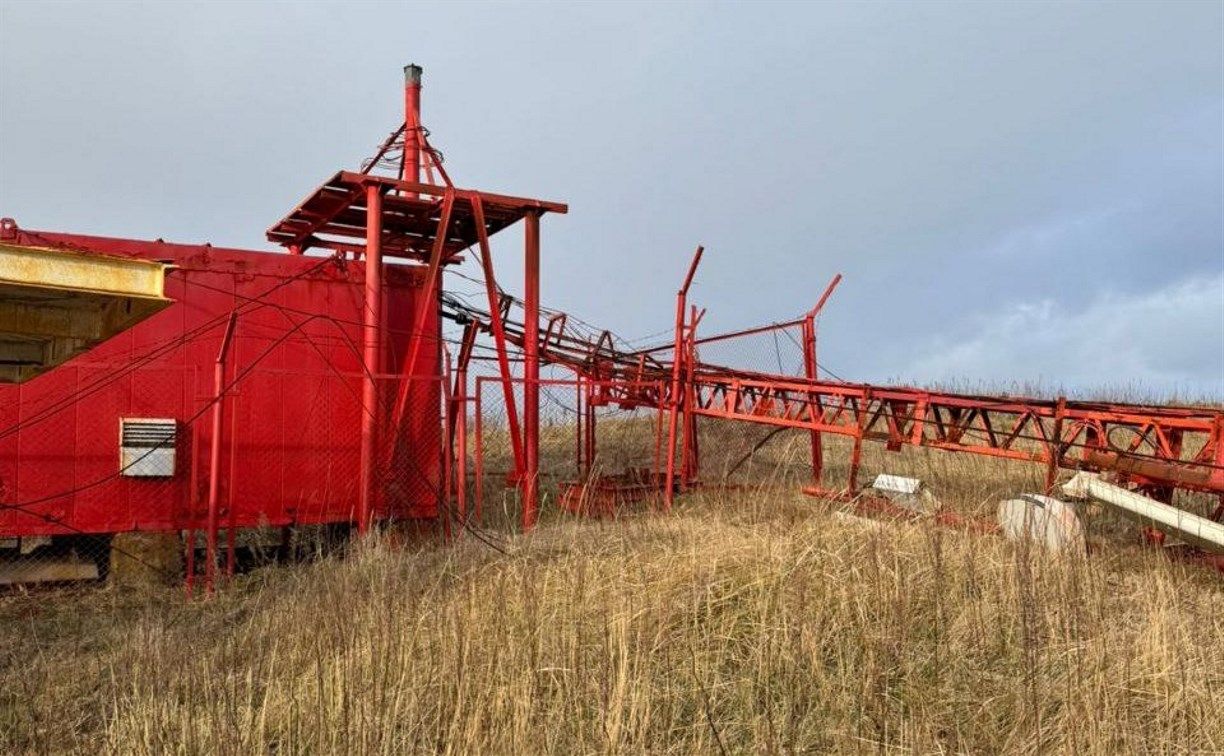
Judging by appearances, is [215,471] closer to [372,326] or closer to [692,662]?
[372,326]

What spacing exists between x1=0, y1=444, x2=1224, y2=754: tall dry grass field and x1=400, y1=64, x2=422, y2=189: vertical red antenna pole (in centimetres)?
679

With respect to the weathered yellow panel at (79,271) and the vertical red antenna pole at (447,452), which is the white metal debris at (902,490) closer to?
the vertical red antenna pole at (447,452)

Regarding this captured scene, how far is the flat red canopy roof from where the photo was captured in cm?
1166

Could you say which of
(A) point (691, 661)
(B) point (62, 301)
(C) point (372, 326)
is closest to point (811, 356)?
(C) point (372, 326)

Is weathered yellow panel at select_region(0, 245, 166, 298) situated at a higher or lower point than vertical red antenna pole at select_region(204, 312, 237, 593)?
higher

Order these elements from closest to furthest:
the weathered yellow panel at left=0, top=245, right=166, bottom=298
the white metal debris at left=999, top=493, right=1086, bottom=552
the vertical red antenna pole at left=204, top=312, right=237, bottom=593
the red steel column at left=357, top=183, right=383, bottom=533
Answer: the weathered yellow panel at left=0, top=245, right=166, bottom=298 < the white metal debris at left=999, top=493, right=1086, bottom=552 < the vertical red antenna pole at left=204, top=312, right=237, bottom=593 < the red steel column at left=357, top=183, right=383, bottom=533

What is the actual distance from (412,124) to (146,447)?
5539 millimetres

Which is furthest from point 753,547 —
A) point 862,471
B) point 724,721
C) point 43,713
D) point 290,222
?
point 862,471

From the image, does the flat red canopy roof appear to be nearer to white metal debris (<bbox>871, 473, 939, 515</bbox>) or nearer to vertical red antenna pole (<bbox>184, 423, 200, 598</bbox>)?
vertical red antenna pole (<bbox>184, 423, 200, 598</bbox>)

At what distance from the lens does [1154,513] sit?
8188mm

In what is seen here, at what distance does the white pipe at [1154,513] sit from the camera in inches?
313

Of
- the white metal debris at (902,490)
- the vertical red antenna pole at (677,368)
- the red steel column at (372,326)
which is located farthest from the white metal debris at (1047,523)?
the red steel column at (372,326)

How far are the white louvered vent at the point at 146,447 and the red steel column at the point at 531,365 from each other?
13.1 ft

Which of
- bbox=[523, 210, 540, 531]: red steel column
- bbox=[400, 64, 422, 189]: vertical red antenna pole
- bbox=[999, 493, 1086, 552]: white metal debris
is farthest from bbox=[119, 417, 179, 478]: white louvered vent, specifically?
bbox=[999, 493, 1086, 552]: white metal debris
